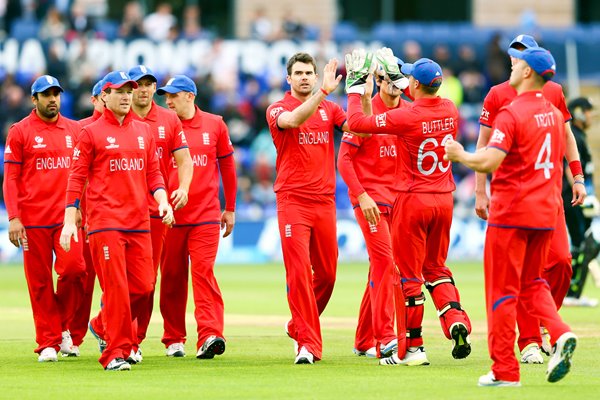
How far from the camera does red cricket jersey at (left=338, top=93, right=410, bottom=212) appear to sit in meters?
13.2

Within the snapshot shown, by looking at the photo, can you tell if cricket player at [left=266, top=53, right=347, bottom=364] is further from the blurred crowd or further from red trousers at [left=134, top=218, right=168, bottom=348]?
the blurred crowd

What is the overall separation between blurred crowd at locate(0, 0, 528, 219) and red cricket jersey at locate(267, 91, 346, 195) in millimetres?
15622

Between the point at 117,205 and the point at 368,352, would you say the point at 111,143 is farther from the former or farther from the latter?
the point at 368,352

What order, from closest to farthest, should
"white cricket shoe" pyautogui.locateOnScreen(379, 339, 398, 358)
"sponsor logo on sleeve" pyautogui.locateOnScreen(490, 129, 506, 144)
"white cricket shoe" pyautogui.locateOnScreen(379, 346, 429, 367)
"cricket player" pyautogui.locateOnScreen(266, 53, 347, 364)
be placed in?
"sponsor logo on sleeve" pyautogui.locateOnScreen(490, 129, 506, 144), "white cricket shoe" pyautogui.locateOnScreen(379, 346, 429, 367), "white cricket shoe" pyautogui.locateOnScreen(379, 339, 398, 358), "cricket player" pyautogui.locateOnScreen(266, 53, 347, 364)

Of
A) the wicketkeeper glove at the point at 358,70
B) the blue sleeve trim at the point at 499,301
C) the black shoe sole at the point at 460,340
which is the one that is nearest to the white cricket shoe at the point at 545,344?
the black shoe sole at the point at 460,340

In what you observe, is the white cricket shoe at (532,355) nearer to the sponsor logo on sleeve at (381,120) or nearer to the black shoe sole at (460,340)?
the black shoe sole at (460,340)

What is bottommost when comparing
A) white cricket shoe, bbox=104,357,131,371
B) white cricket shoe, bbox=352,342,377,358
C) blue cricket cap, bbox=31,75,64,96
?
white cricket shoe, bbox=352,342,377,358

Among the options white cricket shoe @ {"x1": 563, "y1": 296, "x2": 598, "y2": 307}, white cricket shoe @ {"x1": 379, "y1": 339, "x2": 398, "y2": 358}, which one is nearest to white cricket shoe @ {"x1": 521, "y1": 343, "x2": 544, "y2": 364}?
white cricket shoe @ {"x1": 379, "y1": 339, "x2": 398, "y2": 358}

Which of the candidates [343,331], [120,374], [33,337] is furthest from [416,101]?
[33,337]

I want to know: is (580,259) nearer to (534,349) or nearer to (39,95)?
(534,349)

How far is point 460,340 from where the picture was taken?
12.1 metres

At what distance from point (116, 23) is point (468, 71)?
8847 millimetres

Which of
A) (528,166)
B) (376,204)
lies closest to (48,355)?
(376,204)

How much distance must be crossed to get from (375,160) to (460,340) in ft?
7.14
